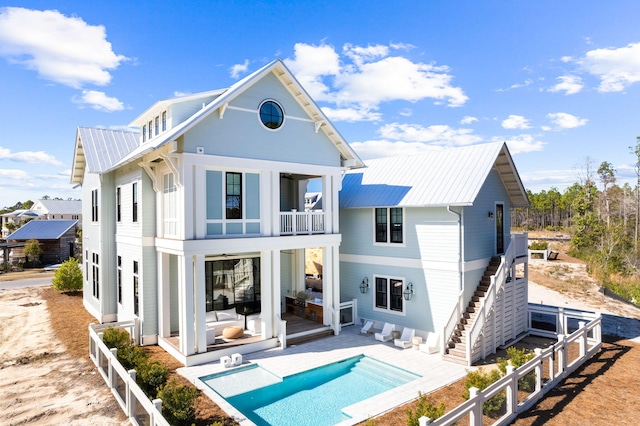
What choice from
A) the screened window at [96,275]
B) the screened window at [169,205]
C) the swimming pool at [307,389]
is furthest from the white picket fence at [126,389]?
the screened window at [96,275]

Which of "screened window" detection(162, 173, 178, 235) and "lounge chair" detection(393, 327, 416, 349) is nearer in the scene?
"screened window" detection(162, 173, 178, 235)

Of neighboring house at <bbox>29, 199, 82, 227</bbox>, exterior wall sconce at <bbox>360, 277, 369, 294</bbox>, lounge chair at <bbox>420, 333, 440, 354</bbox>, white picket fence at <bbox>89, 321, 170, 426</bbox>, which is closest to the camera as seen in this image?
white picket fence at <bbox>89, 321, 170, 426</bbox>

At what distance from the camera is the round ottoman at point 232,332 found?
13672 mm

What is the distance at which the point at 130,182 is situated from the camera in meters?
15.5

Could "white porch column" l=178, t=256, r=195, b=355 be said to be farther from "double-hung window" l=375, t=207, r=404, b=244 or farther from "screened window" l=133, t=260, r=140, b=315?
"double-hung window" l=375, t=207, r=404, b=244

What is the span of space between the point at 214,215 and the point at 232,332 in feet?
14.4

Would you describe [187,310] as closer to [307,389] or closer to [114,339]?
[114,339]

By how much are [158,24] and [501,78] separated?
17845 millimetres

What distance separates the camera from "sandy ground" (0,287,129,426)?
8.87m

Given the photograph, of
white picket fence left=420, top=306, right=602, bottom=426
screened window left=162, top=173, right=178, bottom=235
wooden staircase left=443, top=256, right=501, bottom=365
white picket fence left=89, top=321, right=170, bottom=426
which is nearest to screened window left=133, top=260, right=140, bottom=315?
white picket fence left=89, top=321, right=170, bottom=426

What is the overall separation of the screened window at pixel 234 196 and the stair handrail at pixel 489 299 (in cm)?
902

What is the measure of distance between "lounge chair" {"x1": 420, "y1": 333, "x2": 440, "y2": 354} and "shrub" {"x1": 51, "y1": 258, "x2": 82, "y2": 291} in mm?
22148

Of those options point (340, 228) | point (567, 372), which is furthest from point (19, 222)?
point (567, 372)

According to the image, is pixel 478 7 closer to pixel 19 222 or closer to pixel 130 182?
pixel 130 182
